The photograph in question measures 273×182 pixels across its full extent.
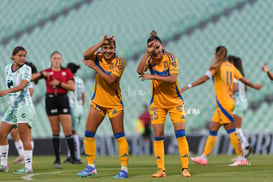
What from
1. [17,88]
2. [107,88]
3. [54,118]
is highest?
[17,88]

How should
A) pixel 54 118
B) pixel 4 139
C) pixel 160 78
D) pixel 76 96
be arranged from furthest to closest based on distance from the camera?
pixel 76 96 < pixel 54 118 < pixel 4 139 < pixel 160 78

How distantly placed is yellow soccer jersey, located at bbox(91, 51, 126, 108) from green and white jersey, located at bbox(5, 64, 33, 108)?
1132 mm

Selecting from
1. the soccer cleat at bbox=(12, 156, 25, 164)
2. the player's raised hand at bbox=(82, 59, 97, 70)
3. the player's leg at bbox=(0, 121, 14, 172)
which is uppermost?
the player's raised hand at bbox=(82, 59, 97, 70)

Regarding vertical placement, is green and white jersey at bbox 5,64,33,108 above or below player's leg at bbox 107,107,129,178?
above

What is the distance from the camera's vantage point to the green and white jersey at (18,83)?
20.7 feet

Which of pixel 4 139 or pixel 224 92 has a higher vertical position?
pixel 224 92

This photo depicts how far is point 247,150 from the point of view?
344 inches

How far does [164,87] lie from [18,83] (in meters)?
1.95

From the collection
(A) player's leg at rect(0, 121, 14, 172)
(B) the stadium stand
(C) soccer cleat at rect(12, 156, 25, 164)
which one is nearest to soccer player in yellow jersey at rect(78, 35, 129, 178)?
(A) player's leg at rect(0, 121, 14, 172)

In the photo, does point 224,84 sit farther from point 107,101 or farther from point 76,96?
point 76,96

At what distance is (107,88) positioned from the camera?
18.5 feet

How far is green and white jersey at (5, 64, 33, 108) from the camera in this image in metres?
6.32

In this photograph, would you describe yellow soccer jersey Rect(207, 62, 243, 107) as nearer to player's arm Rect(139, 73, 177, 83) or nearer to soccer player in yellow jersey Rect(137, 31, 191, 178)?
soccer player in yellow jersey Rect(137, 31, 191, 178)

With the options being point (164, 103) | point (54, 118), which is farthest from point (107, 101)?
point (54, 118)
